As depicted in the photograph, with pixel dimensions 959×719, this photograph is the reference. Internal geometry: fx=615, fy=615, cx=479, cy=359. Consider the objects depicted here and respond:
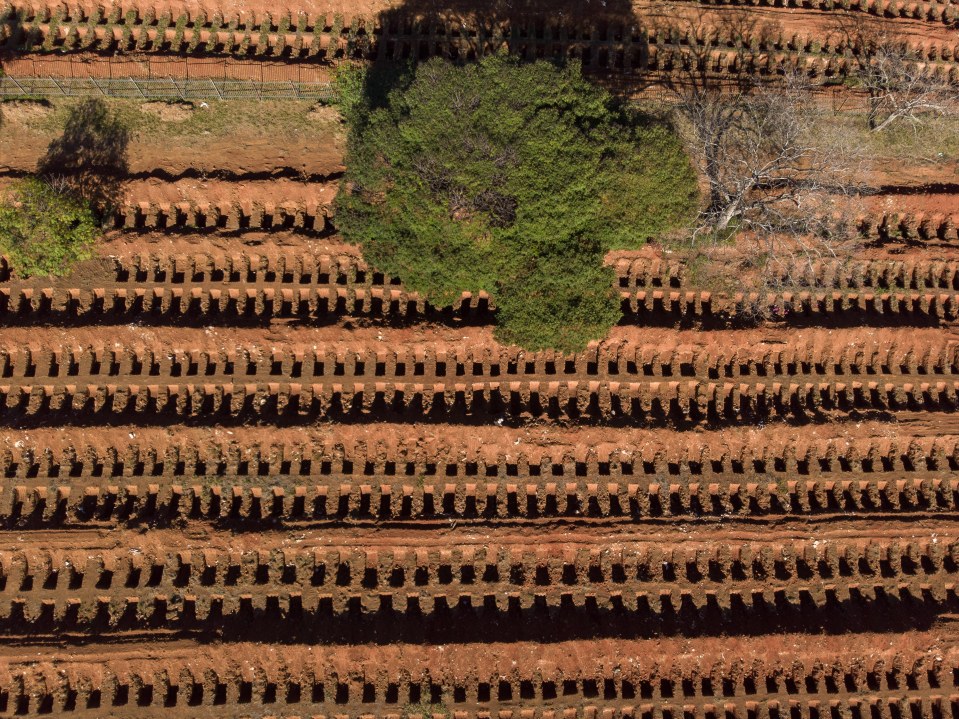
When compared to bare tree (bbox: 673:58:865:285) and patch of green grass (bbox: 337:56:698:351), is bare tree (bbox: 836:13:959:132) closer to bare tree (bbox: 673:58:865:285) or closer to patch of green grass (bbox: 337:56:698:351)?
bare tree (bbox: 673:58:865:285)

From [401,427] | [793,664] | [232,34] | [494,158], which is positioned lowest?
[793,664]

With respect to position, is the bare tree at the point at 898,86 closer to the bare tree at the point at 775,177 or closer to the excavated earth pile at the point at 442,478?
the excavated earth pile at the point at 442,478

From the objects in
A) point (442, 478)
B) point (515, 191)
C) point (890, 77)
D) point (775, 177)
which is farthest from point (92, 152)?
point (890, 77)

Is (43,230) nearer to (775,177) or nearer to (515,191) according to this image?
(515,191)

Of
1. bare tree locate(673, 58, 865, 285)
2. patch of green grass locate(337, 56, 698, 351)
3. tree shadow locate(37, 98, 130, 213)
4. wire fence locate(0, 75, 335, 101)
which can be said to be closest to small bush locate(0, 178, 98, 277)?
tree shadow locate(37, 98, 130, 213)

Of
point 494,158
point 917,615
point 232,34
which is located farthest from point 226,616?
point 917,615

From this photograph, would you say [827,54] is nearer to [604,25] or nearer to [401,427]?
[604,25]

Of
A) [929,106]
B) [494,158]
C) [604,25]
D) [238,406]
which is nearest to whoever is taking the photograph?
[494,158]
